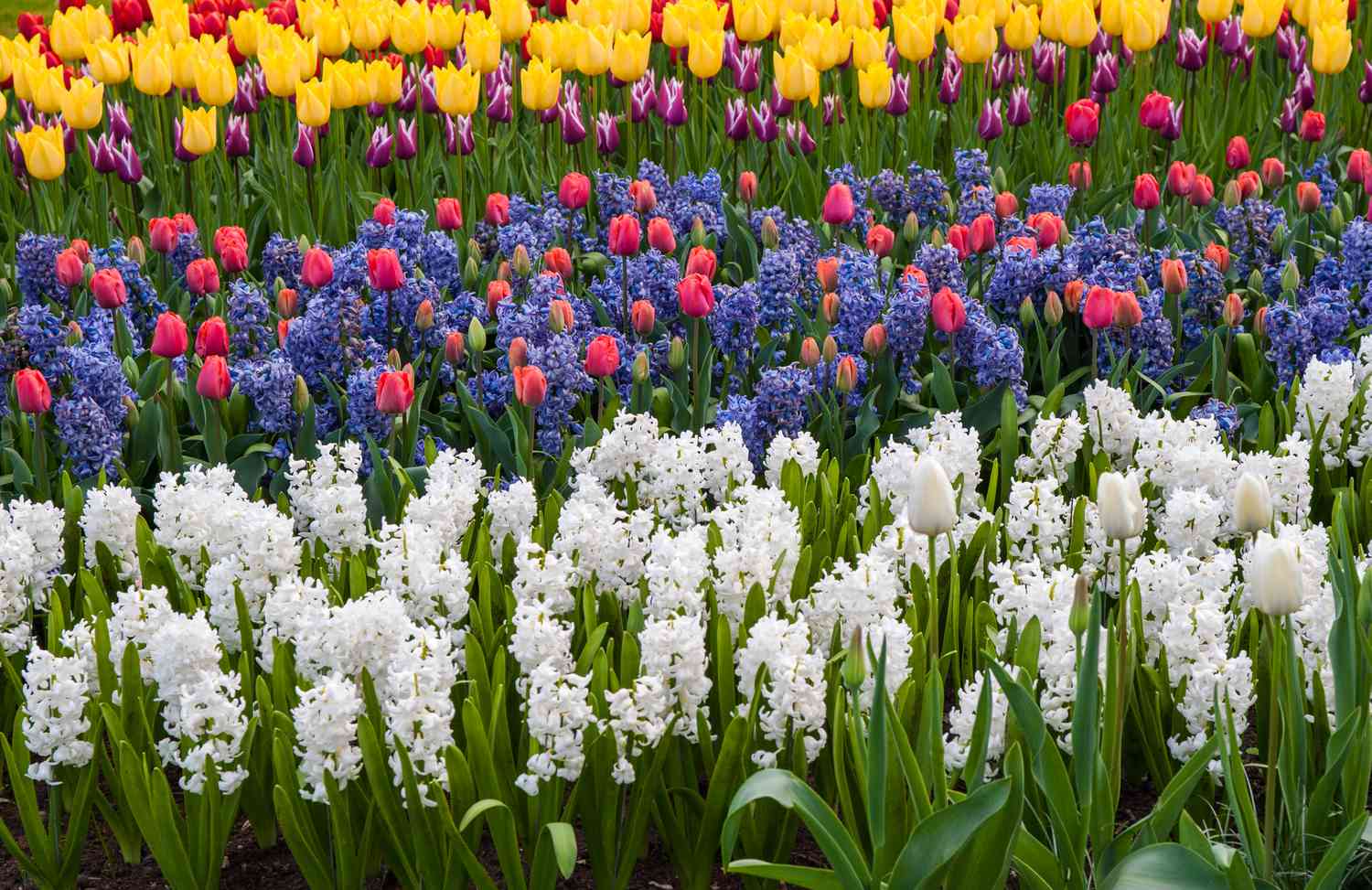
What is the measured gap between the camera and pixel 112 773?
2.83m

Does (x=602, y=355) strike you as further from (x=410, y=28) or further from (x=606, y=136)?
(x=410, y=28)

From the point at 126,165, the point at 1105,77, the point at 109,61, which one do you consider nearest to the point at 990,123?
the point at 1105,77

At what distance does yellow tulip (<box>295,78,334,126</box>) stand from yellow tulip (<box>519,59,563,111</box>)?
72 centimetres

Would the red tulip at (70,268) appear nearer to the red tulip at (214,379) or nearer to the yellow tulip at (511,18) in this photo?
the red tulip at (214,379)

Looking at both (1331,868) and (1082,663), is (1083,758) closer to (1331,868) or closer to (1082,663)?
(1082,663)

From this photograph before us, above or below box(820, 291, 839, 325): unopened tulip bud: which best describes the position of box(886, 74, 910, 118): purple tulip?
above

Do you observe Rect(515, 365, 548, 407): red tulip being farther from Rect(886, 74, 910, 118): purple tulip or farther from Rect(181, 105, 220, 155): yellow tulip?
Rect(886, 74, 910, 118): purple tulip

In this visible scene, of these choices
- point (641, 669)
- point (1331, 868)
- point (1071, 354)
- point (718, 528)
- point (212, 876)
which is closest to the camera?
point (1331, 868)

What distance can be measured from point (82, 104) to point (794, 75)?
259cm

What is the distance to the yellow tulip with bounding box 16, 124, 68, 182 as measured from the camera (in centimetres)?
566

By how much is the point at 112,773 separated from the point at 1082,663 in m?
1.60

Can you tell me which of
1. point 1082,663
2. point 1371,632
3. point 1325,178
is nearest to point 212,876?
point 1082,663

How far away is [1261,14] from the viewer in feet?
22.3

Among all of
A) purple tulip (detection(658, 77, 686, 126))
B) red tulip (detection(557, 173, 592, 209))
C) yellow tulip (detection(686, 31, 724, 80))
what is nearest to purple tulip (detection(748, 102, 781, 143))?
purple tulip (detection(658, 77, 686, 126))
